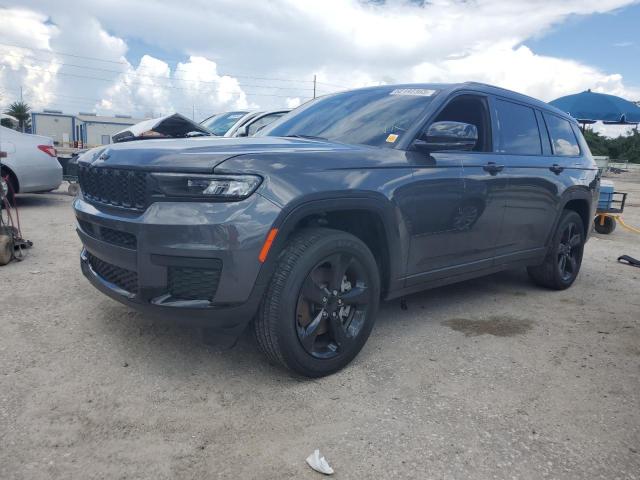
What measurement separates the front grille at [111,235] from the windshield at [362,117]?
1.47m

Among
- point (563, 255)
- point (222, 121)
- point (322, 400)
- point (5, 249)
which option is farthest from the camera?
point (222, 121)

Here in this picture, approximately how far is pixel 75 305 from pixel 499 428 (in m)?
3.04

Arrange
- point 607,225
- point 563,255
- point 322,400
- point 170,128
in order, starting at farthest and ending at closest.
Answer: point 607,225
point 170,128
point 563,255
point 322,400

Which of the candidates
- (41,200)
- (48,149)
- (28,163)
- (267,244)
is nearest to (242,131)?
(48,149)

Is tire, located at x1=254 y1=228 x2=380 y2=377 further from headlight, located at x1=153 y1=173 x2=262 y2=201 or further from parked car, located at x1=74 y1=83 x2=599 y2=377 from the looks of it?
headlight, located at x1=153 y1=173 x2=262 y2=201

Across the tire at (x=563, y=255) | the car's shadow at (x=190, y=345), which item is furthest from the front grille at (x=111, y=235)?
the tire at (x=563, y=255)

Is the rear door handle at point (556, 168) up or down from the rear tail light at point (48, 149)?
up

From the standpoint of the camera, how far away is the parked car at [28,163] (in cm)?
826

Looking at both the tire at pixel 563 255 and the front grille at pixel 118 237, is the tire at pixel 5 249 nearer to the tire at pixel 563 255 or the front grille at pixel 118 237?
the front grille at pixel 118 237

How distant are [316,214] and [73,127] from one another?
78312 millimetres

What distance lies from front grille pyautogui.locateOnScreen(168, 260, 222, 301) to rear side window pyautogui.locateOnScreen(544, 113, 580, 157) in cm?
364

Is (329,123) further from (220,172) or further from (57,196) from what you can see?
(57,196)

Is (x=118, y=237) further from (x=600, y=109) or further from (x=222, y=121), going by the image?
(x=600, y=109)

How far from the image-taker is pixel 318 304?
2799 millimetres
